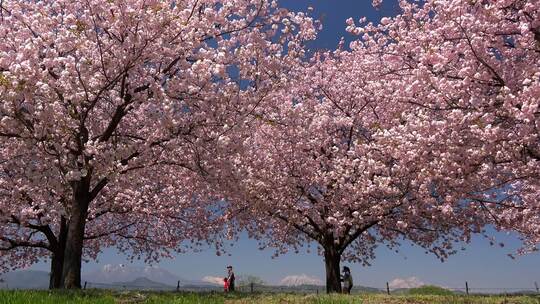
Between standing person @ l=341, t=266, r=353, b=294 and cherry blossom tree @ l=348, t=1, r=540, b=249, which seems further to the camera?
standing person @ l=341, t=266, r=353, b=294

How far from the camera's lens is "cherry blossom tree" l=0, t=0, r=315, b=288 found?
13.5 metres

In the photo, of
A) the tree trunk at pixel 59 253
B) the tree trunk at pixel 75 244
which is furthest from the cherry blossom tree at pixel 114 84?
the tree trunk at pixel 59 253

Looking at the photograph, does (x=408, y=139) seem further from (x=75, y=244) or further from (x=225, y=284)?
(x=225, y=284)

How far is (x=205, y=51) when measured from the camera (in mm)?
14875

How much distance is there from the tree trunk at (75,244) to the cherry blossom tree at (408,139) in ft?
17.4

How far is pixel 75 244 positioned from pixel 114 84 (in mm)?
5760

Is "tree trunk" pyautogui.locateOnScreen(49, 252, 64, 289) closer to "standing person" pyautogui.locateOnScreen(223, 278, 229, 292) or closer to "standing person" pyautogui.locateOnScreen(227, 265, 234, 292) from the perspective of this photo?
"standing person" pyautogui.locateOnScreen(227, 265, 234, 292)

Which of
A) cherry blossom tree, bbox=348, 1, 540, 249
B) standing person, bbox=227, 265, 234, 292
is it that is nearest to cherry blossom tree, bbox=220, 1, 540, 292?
cherry blossom tree, bbox=348, 1, 540, 249

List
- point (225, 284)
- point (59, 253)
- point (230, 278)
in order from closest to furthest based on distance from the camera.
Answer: point (59, 253)
point (230, 278)
point (225, 284)

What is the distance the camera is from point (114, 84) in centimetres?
1500

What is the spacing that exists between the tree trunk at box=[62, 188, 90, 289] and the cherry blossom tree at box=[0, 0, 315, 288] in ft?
0.11

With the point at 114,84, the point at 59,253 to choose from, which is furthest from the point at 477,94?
the point at 59,253

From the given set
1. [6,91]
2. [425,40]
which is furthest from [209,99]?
[425,40]

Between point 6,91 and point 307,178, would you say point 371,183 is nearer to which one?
point 307,178
